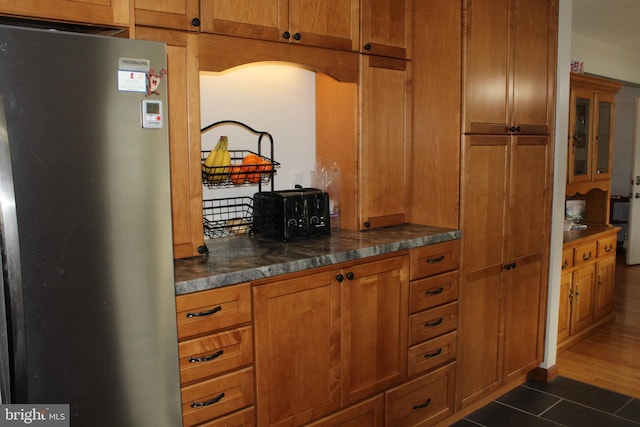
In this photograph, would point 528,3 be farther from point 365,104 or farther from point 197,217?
point 197,217

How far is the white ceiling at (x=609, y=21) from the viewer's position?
A: 4250 millimetres

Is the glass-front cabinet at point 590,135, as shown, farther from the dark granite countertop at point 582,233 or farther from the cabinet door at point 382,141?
the cabinet door at point 382,141

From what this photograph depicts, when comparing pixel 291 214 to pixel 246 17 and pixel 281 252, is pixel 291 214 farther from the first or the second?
pixel 246 17

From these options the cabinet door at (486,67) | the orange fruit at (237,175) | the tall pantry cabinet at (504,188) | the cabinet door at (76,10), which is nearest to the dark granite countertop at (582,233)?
the tall pantry cabinet at (504,188)

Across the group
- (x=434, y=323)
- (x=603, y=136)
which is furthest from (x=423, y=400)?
(x=603, y=136)

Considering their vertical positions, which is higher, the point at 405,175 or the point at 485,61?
the point at 485,61

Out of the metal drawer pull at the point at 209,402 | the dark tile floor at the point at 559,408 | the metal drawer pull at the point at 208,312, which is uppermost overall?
the metal drawer pull at the point at 208,312

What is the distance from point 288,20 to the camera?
2375 millimetres

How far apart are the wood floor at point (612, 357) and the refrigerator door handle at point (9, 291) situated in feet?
10.5

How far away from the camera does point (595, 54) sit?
5.55 meters

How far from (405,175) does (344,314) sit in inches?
37.9

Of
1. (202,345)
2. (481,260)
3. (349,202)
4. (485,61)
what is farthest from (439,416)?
(485,61)

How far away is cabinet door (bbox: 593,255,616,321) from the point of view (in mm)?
4270

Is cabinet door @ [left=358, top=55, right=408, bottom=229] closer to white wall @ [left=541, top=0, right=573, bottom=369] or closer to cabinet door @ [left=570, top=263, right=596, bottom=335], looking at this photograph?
white wall @ [left=541, top=0, right=573, bottom=369]
